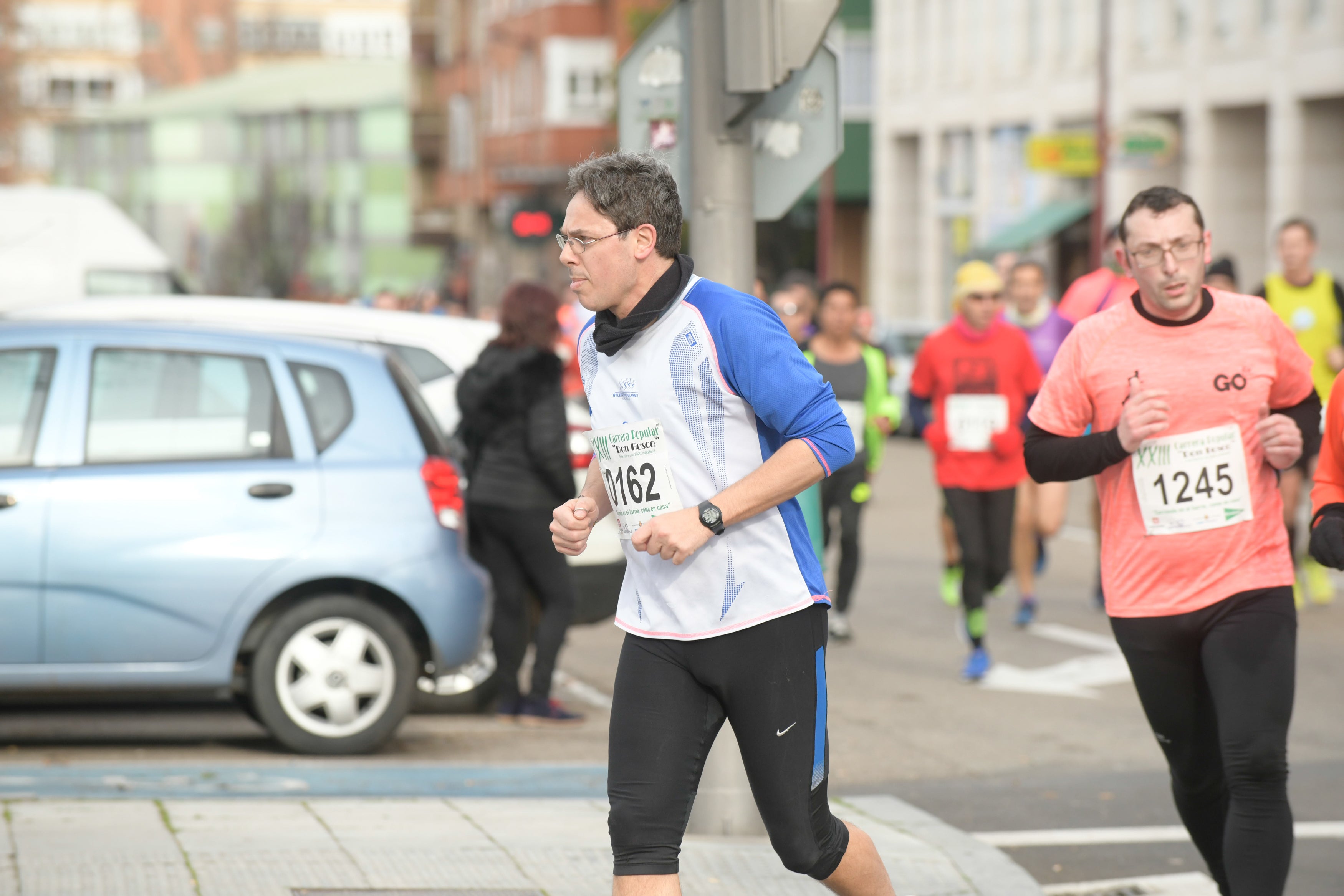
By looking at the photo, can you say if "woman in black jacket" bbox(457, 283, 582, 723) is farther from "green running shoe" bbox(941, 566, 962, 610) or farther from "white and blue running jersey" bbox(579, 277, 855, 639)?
"white and blue running jersey" bbox(579, 277, 855, 639)

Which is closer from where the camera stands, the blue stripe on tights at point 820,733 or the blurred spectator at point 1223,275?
the blue stripe on tights at point 820,733

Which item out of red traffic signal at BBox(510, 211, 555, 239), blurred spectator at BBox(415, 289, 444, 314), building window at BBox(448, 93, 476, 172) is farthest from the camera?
building window at BBox(448, 93, 476, 172)

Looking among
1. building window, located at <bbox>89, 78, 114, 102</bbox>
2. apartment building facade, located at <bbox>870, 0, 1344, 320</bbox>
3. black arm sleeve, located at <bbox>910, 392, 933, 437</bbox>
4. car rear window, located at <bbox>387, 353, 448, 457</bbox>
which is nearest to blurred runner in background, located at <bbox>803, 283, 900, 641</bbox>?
black arm sleeve, located at <bbox>910, 392, 933, 437</bbox>

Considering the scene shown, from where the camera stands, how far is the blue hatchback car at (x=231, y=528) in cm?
741

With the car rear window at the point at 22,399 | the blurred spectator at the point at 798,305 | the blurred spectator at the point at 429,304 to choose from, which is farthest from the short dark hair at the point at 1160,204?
the blurred spectator at the point at 429,304

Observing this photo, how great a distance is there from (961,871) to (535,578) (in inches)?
131

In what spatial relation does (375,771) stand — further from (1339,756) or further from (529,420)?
(1339,756)

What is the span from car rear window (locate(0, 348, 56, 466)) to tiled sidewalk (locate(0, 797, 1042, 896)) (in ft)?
5.41

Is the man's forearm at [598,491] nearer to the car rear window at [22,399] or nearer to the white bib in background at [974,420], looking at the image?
the car rear window at [22,399]

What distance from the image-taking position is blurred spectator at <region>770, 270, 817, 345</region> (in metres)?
11.0

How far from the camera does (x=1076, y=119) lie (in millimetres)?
37438

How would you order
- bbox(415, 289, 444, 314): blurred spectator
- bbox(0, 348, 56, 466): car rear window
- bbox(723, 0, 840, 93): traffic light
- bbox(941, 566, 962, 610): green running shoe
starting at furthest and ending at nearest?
1. bbox(415, 289, 444, 314): blurred spectator
2. bbox(941, 566, 962, 610): green running shoe
3. bbox(0, 348, 56, 466): car rear window
4. bbox(723, 0, 840, 93): traffic light

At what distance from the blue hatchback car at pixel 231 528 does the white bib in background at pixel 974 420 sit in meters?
3.07

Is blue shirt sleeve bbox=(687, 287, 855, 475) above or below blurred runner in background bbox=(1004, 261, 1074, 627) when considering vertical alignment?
above
